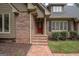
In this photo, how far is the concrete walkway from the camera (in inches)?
293

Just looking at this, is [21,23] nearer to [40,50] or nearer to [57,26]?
[40,50]

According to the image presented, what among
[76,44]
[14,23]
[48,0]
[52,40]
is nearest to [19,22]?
[14,23]

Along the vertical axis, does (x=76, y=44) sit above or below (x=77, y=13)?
below

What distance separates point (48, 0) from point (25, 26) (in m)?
4.30

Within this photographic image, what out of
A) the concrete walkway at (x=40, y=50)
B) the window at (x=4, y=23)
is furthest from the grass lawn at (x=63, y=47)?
the window at (x=4, y=23)

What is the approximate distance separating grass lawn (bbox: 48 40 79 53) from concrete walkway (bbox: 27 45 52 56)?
22 cm

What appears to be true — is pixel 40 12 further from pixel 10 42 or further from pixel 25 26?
pixel 10 42

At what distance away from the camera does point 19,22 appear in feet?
29.2

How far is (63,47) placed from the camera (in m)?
8.37

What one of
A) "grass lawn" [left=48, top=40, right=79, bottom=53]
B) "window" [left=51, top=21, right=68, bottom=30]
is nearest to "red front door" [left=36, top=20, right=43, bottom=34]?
"window" [left=51, top=21, right=68, bottom=30]

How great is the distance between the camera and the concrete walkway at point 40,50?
7430 mm

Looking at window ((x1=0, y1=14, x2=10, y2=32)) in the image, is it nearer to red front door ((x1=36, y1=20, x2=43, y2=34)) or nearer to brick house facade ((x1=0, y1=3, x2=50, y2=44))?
brick house facade ((x1=0, y1=3, x2=50, y2=44))

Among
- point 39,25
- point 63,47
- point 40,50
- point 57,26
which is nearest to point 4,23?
point 39,25

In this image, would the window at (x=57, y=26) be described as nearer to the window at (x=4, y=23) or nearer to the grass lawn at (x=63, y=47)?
the grass lawn at (x=63, y=47)
